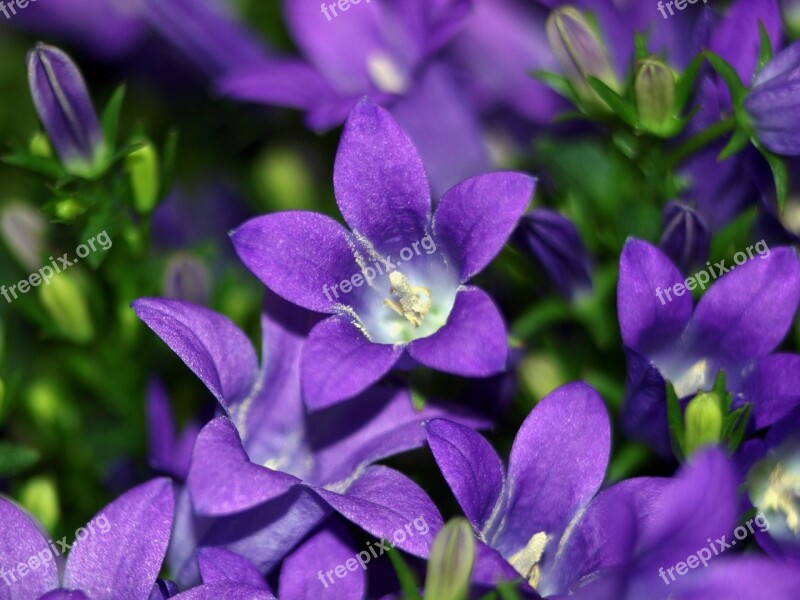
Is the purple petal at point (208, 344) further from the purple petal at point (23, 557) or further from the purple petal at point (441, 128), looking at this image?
the purple petal at point (441, 128)

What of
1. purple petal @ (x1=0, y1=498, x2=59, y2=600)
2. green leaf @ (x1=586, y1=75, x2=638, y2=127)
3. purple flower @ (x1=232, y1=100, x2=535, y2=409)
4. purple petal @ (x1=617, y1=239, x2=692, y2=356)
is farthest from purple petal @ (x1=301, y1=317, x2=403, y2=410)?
green leaf @ (x1=586, y1=75, x2=638, y2=127)

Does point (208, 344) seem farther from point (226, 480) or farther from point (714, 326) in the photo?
point (714, 326)

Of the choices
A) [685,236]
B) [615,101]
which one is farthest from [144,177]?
[685,236]

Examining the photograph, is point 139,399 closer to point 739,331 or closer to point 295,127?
point 295,127

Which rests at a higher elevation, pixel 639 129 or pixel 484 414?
pixel 639 129

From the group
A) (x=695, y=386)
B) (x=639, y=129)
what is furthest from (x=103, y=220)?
(x=695, y=386)

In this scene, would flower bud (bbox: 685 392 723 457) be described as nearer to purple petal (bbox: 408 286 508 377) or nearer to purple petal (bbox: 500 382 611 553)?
purple petal (bbox: 500 382 611 553)
